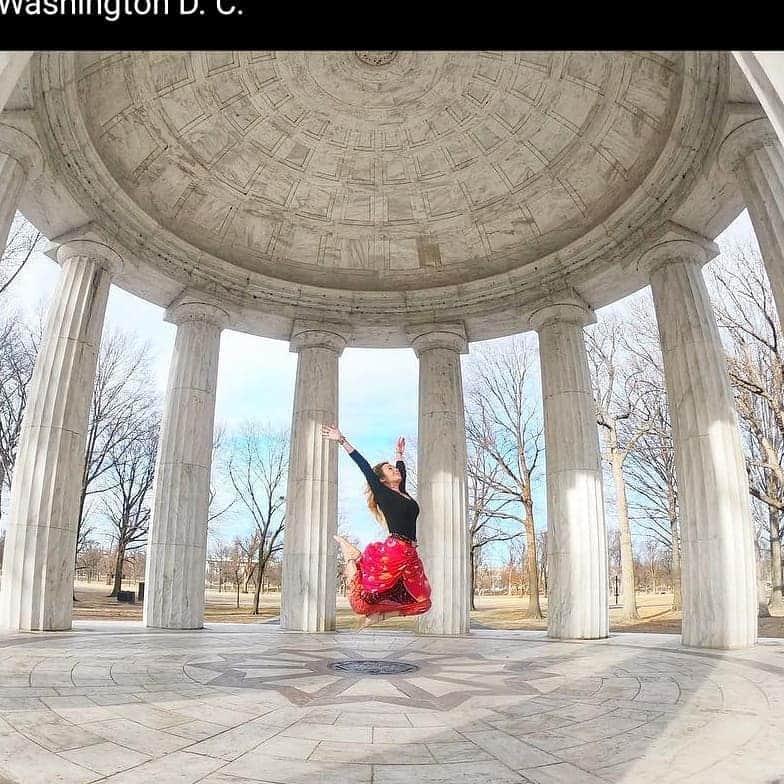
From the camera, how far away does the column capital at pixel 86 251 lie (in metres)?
33.2

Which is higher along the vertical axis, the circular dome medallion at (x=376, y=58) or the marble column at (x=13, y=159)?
the circular dome medallion at (x=376, y=58)

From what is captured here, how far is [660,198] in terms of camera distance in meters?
32.7

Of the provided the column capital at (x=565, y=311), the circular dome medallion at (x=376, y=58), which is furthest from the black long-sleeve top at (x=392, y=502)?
the circular dome medallion at (x=376, y=58)

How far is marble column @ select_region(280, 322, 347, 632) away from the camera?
122ft

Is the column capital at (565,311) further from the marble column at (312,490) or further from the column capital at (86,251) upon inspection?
the column capital at (86,251)

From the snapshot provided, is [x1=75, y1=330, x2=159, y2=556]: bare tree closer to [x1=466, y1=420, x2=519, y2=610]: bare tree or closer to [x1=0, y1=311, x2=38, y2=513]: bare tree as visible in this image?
[x1=0, y1=311, x2=38, y2=513]: bare tree

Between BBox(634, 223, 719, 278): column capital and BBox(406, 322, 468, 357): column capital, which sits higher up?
BBox(634, 223, 719, 278): column capital

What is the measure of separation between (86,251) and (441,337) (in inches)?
854

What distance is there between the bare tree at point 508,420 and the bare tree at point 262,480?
26154 millimetres

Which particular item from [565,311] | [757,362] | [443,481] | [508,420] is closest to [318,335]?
[443,481]

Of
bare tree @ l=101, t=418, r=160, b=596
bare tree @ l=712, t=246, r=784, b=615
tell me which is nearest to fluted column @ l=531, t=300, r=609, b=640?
bare tree @ l=712, t=246, r=784, b=615

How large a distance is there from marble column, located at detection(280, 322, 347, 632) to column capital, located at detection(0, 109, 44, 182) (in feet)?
62.0

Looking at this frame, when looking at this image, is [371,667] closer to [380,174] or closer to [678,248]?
[678,248]
